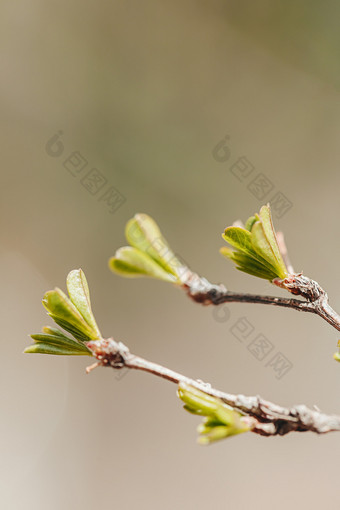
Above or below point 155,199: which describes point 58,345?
below

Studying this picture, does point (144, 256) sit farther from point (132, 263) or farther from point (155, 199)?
point (155, 199)

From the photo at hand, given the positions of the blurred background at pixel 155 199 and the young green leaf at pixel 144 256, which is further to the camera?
the blurred background at pixel 155 199

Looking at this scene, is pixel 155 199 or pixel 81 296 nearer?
pixel 81 296

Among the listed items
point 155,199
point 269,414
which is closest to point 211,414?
point 269,414

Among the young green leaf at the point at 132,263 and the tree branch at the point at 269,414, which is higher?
the young green leaf at the point at 132,263

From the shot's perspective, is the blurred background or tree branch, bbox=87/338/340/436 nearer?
tree branch, bbox=87/338/340/436

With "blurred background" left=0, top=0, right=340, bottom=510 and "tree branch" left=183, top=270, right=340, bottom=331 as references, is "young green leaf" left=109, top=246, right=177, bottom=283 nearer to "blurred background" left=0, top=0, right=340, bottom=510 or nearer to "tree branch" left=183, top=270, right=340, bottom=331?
"tree branch" left=183, top=270, right=340, bottom=331

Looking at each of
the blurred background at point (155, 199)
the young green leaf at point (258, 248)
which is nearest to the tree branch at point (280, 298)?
the young green leaf at point (258, 248)

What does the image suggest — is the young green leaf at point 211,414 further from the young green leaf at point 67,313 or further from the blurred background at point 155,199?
the blurred background at point 155,199

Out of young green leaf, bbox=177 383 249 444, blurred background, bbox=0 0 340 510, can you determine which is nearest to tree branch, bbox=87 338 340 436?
young green leaf, bbox=177 383 249 444
